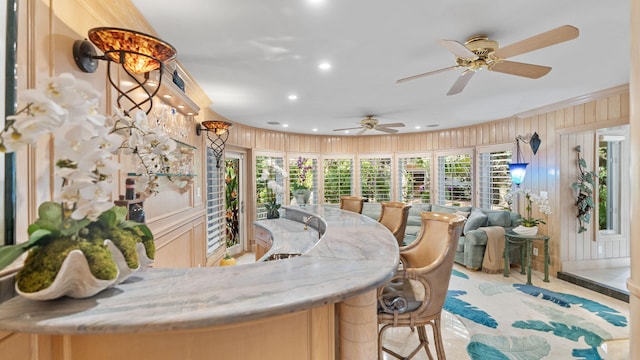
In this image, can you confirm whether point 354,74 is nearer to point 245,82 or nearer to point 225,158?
point 245,82

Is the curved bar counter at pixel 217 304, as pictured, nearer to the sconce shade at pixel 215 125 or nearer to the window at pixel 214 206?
the sconce shade at pixel 215 125

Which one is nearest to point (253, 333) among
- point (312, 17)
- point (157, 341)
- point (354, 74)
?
point (157, 341)

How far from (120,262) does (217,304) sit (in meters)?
0.35

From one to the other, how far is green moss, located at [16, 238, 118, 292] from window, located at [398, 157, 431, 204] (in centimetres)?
673

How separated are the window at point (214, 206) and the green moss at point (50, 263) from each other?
375cm

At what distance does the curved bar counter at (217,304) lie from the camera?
743mm

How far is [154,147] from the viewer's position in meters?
1.34

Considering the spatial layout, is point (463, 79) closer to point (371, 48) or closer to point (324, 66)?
point (371, 48)

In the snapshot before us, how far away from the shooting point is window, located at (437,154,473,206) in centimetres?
619

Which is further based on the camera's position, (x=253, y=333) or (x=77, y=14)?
(x=77, y=14)

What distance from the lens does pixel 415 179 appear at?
7020 mm

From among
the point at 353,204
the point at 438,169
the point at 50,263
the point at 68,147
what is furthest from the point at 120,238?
the point at 438,169

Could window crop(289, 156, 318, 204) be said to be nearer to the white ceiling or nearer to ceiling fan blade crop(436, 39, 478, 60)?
the white ceiling

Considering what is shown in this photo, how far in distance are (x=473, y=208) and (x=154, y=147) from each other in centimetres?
577
